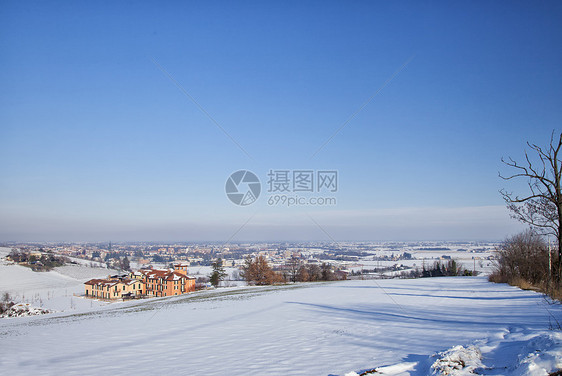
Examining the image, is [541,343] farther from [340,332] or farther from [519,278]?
[519,278]

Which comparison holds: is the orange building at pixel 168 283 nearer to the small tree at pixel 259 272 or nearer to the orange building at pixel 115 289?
the orange building at pixel 115 289

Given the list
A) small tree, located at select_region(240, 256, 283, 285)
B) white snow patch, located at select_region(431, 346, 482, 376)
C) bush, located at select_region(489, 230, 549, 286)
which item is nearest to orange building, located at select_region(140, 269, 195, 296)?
small tree, located at select_region(240, 256, 283, 285)

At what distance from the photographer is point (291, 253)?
5425 centimetres

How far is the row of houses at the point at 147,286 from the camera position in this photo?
137 feet

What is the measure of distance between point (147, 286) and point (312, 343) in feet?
142

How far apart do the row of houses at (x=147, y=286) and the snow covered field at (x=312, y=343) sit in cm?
2947

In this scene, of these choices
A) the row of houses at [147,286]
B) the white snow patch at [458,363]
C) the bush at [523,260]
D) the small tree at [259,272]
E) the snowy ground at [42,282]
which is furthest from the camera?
the snowy ground at [42,282]

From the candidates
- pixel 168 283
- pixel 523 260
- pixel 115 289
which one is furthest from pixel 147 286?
pixel 523 260

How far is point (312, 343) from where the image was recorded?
24.5 ft

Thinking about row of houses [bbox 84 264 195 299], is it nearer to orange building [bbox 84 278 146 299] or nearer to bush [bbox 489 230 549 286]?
orange building [bbox 84 278 146 299]

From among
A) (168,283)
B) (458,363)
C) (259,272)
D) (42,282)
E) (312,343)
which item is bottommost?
(42,282)

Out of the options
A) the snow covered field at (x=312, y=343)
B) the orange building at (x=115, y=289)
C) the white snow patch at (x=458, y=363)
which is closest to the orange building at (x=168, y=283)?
the orange building at (x=115, y=289)

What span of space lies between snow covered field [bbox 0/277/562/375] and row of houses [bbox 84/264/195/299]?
96.7 ft

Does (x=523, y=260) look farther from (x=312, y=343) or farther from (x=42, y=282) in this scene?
(x=42, y=282)
